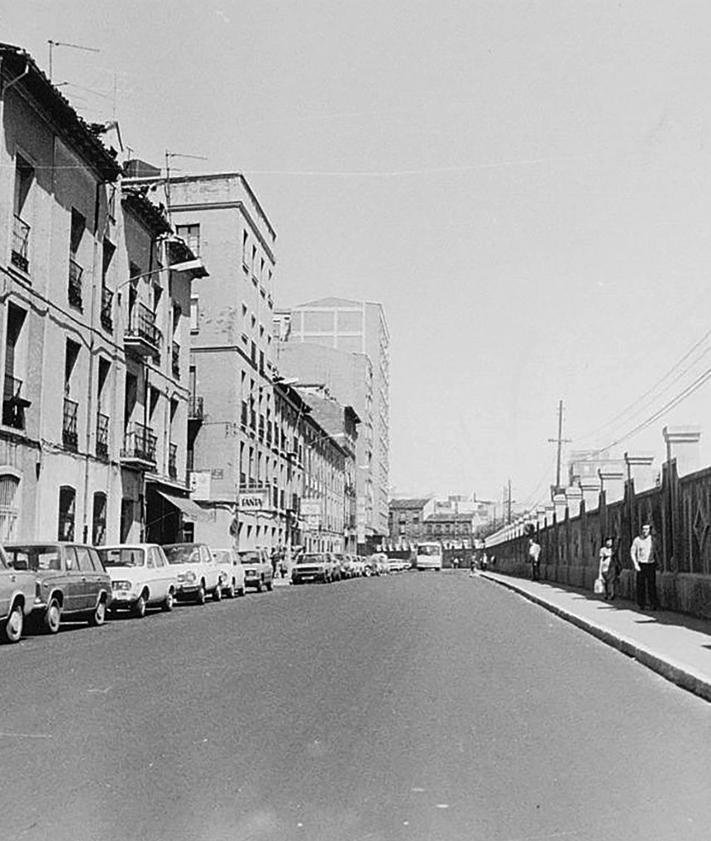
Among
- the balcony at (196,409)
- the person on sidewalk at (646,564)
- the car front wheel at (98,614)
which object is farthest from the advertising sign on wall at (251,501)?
the person on sidewalk at (646,564)

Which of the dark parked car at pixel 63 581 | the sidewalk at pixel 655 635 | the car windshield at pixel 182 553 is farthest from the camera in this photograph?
the car windshield at pixel 182 553

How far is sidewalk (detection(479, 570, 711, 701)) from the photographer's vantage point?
1141cm

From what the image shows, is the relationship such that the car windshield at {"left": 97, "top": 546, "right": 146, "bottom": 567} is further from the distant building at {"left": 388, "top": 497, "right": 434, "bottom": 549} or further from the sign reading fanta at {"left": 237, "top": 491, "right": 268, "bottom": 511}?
the distant building at {"left": 388, "top": 497, "right": 434, "bottom": 549}

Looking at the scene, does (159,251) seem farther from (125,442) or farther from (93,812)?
(93,812)

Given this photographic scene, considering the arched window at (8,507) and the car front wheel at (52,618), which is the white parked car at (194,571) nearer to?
the arched window at (8,507)

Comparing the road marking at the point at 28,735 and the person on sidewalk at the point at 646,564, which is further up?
the person on sidewalk at the point at 646,564

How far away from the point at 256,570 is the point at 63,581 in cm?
2142

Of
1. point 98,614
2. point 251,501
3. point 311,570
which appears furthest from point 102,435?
point 311,570

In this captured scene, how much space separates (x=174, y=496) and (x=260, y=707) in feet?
107

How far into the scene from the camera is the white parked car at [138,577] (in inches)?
897

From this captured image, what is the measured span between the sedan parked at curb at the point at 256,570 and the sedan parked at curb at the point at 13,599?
70.3ft

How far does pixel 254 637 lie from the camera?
54.9 feet

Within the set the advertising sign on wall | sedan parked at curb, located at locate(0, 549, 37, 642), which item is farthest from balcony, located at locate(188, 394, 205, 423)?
sedan parked at curb, located at locate(0, 549, 37, 642)

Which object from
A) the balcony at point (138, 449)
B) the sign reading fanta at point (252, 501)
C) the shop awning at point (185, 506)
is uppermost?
the balcony at point (138, 449)
